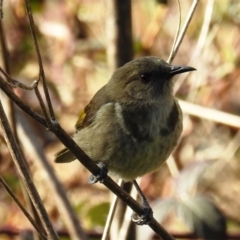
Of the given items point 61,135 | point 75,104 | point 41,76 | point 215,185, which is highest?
point 41,76

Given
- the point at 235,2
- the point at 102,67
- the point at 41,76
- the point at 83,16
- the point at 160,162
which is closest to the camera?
the point at 41,76

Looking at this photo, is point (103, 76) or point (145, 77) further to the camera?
point (103, 76)

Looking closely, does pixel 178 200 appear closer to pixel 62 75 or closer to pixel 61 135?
pixel 61 135

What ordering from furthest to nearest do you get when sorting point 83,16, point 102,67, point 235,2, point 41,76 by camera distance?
point 83,16, point 102,67, point 235,2, point 41,76

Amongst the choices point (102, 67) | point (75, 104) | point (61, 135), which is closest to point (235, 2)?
point (102, 67)

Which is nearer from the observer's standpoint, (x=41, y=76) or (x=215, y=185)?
(x=41, y=76)

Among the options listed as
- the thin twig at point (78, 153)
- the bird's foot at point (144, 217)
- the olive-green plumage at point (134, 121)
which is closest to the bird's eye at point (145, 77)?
the olive-green plumage at point (134, 121)

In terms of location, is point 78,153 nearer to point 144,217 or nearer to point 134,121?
point 134,121

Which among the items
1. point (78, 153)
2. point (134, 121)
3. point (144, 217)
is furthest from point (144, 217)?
point (78, 153)

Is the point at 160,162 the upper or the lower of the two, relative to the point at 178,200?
upper
